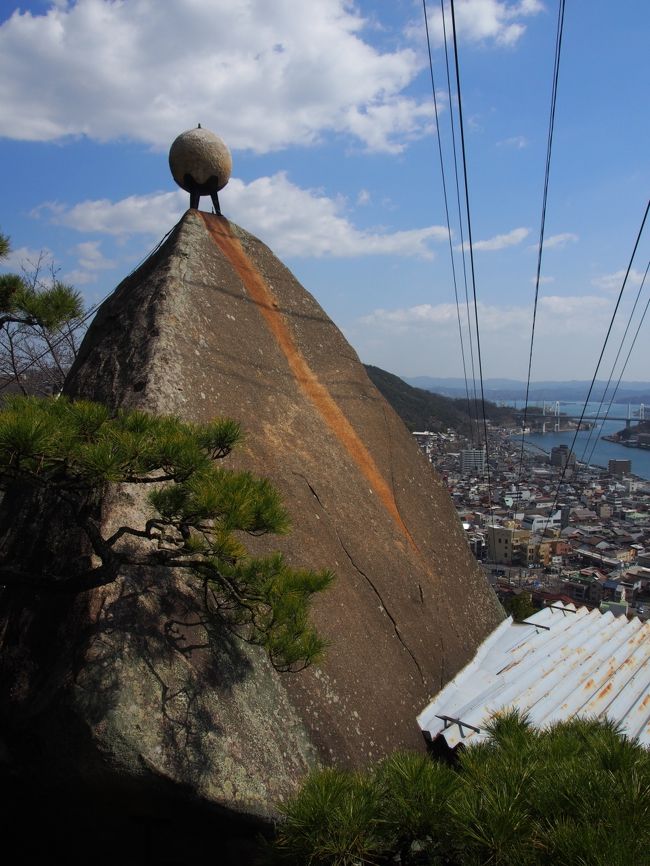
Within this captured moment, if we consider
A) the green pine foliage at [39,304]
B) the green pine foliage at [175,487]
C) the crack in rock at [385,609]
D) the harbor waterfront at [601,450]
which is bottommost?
the harbor waterfront at [601,450]

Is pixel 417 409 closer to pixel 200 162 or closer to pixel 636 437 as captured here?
pixel 636 437

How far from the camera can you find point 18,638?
341cm

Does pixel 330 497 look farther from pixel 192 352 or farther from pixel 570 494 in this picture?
pixel 570 494

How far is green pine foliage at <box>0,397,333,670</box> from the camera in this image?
2420mm

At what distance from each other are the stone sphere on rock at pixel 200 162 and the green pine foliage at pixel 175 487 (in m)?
3.68

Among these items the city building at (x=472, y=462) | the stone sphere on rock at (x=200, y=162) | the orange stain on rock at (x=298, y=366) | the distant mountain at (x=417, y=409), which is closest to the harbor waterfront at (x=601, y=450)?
the distant mountain at (x=417, y=409)

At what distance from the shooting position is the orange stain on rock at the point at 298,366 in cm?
546

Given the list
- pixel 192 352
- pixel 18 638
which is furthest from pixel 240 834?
pixel 192 352

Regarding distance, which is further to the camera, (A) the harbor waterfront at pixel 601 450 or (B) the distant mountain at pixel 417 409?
(A) the harbor waterfront at pixel 601 450

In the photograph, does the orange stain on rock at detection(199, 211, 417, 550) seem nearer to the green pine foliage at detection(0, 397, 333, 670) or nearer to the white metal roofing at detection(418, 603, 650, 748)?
the white metal roofing at detection(418, 603, 650, 748)

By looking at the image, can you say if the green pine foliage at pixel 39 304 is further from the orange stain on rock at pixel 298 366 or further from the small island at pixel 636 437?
the small island at pixel 636 437

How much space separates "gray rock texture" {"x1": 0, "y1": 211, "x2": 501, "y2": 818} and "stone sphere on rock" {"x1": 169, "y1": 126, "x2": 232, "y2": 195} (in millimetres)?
345

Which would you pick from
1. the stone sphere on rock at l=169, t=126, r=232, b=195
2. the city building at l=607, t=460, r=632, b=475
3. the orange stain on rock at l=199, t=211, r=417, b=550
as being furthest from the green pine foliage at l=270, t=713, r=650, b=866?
the city building at l=607, t=460, r=632, b=475

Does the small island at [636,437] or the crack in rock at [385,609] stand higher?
the crack in rock at [385,609]
